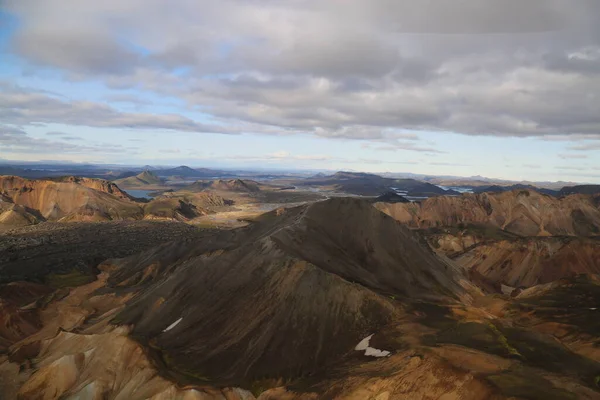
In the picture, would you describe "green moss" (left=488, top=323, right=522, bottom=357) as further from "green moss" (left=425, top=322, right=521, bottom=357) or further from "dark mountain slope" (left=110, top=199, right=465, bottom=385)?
"dark mountain slope" (left=110, top=199, right=465, bottom=385)

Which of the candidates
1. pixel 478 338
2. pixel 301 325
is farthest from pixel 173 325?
pixel 478 338

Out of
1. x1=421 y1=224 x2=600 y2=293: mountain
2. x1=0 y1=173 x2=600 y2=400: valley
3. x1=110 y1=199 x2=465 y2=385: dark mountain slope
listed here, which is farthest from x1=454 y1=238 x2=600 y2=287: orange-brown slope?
x1=110 y1=199 x2=465 y2=385: dark mountain slope

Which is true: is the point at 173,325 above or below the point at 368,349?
below

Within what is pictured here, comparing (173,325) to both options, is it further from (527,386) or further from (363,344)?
(527,386)

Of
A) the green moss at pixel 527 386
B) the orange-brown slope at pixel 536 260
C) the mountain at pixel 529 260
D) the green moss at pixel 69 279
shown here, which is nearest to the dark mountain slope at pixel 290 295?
the green moss at pixel 527 386

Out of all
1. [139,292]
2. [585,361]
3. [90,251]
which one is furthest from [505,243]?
[90,251]
